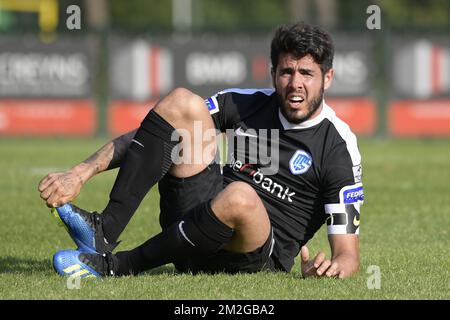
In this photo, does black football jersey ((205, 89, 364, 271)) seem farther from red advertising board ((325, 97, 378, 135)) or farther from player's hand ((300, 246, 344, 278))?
red advertising board ((325, 97, 378, 135))

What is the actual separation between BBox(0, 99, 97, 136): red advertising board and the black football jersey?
16569 millimetres

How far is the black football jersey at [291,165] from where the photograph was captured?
19.4ft

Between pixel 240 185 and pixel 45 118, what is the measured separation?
17493mm

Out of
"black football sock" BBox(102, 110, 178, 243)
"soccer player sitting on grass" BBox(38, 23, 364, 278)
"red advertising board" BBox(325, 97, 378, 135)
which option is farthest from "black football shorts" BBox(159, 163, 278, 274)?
"red advertising board" BBox(325, 97, 378, 135)

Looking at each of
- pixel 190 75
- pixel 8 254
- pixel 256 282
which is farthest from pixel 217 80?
pixel 256 282

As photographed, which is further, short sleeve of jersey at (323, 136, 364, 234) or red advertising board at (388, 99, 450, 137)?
red advertising board at (388, 99, 450, 137)

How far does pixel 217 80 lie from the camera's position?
2223 centimetres

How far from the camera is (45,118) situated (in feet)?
74.0

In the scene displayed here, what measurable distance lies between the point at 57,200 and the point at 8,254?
1.86m

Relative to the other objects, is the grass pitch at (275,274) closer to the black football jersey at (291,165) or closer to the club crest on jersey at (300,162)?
the black football jersey at (291,165)

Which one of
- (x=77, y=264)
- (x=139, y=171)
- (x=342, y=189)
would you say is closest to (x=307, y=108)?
(x=342, y=189)

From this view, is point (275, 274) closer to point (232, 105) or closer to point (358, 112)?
point (232, 105)

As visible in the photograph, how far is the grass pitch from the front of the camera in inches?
217
